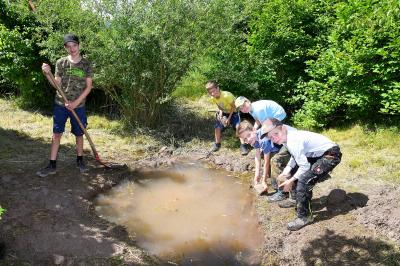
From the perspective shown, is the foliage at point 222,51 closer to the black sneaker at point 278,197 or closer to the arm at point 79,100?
the arm at point 79,100

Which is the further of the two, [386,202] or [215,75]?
[215,75]

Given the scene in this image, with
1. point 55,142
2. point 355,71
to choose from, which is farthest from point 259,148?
point 55,142

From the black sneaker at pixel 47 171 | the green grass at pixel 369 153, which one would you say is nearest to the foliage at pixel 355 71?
the green grass at pixel 369 153

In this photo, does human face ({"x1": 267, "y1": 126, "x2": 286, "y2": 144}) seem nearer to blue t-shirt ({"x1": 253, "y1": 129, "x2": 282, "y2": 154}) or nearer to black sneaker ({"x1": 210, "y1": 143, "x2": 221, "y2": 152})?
blue t-shirt ({"x1": 253, "y1": 129, "x2": 282, "y2": 154})

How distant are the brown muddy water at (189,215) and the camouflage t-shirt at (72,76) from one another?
1542mm

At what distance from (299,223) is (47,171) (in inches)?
144

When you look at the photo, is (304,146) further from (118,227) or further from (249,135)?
(118,227)

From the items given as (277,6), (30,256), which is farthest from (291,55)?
(30,256)

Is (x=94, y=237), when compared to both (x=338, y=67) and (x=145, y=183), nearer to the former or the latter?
(x=145, y=183)

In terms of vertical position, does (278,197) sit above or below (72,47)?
below

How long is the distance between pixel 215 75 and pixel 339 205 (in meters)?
4.48

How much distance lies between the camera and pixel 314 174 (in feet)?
15.6

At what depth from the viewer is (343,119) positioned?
797cm

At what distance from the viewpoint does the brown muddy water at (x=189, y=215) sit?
4.68m
